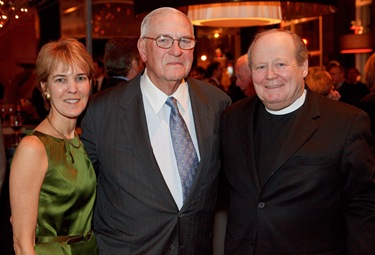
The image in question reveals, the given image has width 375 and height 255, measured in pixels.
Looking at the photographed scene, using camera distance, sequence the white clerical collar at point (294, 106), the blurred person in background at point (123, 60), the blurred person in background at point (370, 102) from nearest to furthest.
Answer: the white clerical collar at point (294, 106) → the blurred person in background at point (370, 102) → the blurred person in background at point (123, 60)

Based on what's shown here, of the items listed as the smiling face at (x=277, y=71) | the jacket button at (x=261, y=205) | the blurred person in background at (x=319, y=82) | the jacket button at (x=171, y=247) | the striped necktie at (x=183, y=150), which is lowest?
the jacket button at (x=171, y=247)

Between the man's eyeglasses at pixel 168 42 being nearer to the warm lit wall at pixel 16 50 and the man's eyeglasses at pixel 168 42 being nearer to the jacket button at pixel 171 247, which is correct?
the jacket button at pixel 171 247

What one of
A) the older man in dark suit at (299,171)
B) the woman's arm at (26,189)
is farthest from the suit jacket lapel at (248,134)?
the woman's arm at (26,189)

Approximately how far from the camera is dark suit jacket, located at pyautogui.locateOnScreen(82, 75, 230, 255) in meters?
3.03

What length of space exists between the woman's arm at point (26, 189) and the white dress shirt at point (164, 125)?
64 cm

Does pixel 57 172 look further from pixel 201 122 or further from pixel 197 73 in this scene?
pixel 197 73

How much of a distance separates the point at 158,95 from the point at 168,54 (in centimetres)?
21

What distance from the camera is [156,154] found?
3.09 metres

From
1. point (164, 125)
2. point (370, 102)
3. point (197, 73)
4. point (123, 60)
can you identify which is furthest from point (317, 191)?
point (197, 73)

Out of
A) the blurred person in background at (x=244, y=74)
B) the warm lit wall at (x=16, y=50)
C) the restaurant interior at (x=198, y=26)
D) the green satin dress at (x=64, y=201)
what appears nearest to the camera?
the green satin dress at (x=64, y=201)

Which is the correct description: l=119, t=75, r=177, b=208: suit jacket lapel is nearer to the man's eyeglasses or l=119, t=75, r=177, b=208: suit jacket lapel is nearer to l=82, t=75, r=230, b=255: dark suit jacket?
l=82, t=75, r=230, b=255: dark suit jacket

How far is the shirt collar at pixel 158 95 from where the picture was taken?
3184mm

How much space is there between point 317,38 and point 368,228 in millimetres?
11663

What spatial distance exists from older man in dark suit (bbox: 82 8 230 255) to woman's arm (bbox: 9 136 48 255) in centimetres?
50
